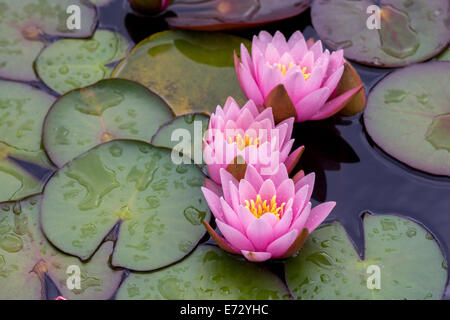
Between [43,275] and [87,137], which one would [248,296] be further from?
[87,137]

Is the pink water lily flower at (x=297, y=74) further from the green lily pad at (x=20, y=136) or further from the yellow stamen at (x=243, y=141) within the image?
the green lily pad at (x=20, y=136)

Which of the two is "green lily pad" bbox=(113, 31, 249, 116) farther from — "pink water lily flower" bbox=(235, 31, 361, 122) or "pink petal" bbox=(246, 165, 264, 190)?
"pink petal" bbox=(246, 165, 264, 190)

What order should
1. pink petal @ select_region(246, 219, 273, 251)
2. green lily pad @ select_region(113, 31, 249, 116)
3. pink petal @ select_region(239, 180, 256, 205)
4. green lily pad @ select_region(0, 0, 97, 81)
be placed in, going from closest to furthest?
pink petal @ select_region(246, 219, 273, 251), pink petal @ select_region(239, 180, 256, 205), green lily pad @ select_region(113, 31, 249, 116), green lily pad @ select_region(0, 0, 97, 81)

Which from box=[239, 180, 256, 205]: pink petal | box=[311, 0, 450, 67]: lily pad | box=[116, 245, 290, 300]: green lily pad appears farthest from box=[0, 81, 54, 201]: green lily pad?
box=[311, 0, 450, 67]: lily pad

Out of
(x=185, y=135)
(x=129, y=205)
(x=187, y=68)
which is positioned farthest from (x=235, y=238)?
(x=187, y=68)

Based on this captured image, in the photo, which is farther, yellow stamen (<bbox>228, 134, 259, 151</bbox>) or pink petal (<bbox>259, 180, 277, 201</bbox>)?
yellow stamen (<bbox>228, 134, 259, 151</bbox>)

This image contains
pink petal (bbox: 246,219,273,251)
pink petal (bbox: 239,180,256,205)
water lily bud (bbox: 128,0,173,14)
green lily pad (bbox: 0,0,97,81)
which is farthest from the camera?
water lily bud (bbox: 128,0,173,14)

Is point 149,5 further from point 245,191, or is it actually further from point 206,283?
point 206,283
